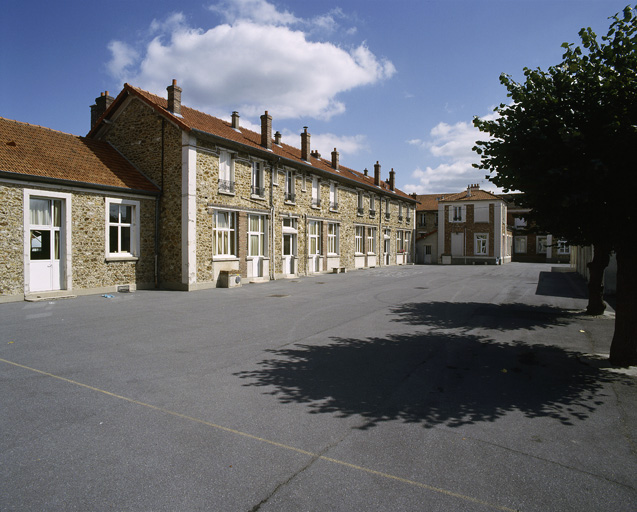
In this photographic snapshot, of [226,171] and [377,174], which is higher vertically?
[377,174]

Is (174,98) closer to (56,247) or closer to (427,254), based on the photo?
(56,247)

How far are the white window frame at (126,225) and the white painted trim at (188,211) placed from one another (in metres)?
1.68

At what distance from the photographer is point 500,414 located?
169 inches

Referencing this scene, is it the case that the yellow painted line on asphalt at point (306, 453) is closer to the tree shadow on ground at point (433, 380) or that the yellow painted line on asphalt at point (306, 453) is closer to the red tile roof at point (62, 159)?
the tree shadow on ground at point (433, 380)

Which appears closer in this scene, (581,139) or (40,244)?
(581,139)

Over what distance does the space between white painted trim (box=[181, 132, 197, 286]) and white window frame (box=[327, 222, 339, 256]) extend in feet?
38.4

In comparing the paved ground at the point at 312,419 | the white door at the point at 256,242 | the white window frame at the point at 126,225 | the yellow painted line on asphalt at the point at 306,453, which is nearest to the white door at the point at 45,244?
the white window frame at the point at 126,225

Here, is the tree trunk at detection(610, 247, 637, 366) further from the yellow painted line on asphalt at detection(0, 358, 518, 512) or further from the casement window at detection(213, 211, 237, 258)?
the casement window at detection(213, 211, 237, 258)

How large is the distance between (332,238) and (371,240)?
6652mm

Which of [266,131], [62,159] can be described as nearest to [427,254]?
[266,131]

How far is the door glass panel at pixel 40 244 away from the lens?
42.1 feet

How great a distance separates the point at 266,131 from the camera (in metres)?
21.2

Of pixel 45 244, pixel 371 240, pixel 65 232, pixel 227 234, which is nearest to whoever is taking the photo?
pixel 45 244

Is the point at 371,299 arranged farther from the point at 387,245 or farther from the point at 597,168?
the point at 387,245
